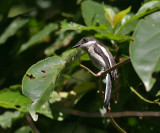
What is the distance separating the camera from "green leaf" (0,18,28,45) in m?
3.29

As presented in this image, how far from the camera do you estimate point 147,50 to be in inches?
64.3

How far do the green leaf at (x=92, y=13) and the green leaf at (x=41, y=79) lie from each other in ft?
2.27

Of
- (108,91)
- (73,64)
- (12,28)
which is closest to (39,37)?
(12,28)

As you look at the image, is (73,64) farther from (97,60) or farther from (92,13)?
(92,13)

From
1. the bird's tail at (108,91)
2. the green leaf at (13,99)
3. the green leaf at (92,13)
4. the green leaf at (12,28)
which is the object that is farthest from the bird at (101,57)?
the green leaf at (12,28)

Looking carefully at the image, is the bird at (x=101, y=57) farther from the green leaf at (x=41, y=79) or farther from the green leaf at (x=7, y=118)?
the green leaf at (x=7, y=118)

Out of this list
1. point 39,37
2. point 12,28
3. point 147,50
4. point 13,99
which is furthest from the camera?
point 12,28

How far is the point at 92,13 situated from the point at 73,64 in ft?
1.62

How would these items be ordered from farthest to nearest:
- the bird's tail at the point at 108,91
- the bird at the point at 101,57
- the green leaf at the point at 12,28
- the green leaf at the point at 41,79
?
1. the green leaf at the point at 12,28
2. the bird at the point at 101,57
3. the bird's tail at the point at 108,91
4. the green leaf at the point at 41,79

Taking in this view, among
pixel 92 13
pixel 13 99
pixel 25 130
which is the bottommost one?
pixel 25 130

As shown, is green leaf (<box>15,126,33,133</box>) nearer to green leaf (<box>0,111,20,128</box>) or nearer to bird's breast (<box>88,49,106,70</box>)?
green leaf (<box>0,111,20,128</box>)

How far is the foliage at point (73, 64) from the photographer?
1807 mm

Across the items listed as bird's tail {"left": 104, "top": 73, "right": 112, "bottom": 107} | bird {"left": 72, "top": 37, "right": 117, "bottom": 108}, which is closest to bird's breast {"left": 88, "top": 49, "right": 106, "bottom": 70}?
bird {"left": 72, "top": 37, "right": 117, "bottom": 108}

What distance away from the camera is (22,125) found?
2.94 m
